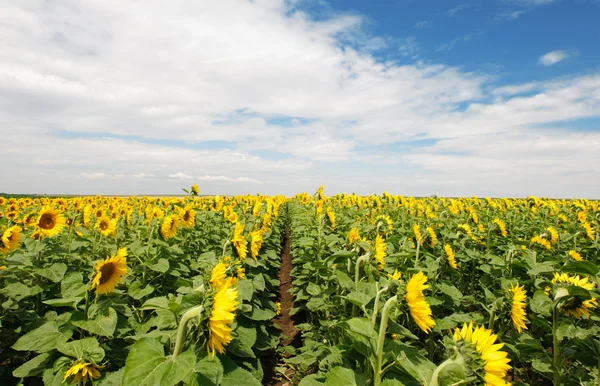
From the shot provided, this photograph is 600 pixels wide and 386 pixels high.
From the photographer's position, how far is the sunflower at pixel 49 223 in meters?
4.69

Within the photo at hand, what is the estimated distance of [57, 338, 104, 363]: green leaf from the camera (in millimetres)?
2355

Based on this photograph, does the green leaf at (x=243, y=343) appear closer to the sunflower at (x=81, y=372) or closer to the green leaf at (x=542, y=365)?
the sunflower at (x=81, y=372)

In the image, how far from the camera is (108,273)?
2.71 m

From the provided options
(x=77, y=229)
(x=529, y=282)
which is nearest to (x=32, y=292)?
(x=77, y=229)

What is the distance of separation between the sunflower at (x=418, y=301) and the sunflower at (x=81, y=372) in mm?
2321

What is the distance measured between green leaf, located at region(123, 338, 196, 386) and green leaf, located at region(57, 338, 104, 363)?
41.4 inches

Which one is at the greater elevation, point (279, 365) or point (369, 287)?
point (369, 287)

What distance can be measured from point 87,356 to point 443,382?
2.41 m

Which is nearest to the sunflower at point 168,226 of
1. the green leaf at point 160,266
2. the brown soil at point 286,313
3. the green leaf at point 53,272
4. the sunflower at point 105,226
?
the green leaf at point 160,266

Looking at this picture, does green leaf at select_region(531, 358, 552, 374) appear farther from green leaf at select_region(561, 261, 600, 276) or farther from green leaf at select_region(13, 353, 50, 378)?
green leaf at select_region(13, 353, 50, 378)

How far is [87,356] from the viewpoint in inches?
93.0

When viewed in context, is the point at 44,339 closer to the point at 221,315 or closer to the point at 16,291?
the point at 16,291

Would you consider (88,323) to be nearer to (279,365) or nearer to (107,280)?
(107,280)

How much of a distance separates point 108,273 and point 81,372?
73 centimetres
